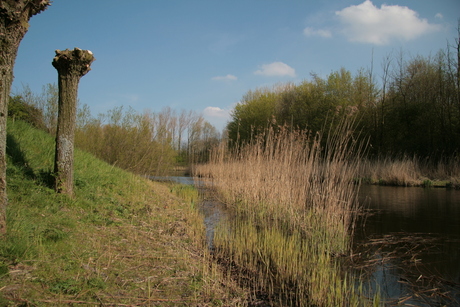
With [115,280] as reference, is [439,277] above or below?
below

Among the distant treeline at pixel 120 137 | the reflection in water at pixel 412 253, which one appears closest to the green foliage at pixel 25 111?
the distant treeline at pixel 120 137

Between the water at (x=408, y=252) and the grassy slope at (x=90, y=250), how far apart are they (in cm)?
135


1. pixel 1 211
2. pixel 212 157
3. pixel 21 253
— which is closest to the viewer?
pixel 21 253

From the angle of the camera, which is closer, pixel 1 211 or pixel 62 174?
pixel 1 211

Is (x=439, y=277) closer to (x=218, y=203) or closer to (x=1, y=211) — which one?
(x=1, y=211)

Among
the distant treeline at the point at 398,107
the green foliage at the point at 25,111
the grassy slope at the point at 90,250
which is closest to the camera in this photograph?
the grassy slope at the point at 90,250

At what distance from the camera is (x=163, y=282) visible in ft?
9.58

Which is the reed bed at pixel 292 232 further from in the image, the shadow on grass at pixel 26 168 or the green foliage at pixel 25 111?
the green foliage at pixel 25 111

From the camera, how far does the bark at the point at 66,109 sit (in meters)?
4.75

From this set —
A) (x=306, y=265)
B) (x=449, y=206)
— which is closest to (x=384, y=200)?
(x=449, y=206)

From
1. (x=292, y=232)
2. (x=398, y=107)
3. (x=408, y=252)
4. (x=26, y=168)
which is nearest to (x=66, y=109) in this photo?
(x=26, y=168)

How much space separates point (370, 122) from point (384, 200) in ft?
40.3

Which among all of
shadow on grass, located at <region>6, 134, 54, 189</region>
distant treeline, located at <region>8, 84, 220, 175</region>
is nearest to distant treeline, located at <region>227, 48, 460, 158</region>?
distant treeline, located at <region>8, 84, 220, 175</region>

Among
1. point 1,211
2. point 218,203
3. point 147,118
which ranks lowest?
point 218,203
